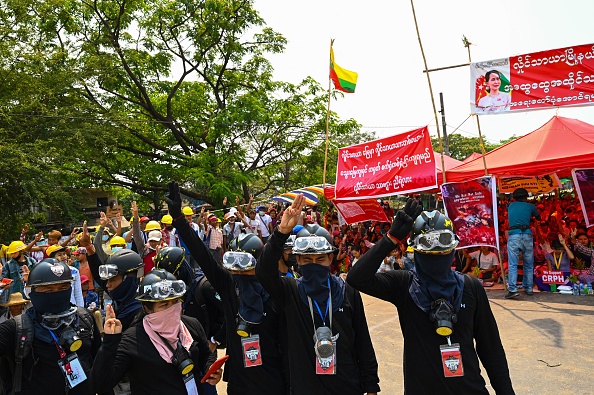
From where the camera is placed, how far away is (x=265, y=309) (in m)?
3.25

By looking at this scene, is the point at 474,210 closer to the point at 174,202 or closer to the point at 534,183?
the point at 534,183

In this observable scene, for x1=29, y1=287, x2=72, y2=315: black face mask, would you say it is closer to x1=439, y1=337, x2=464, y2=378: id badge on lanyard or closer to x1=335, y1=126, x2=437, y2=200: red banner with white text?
→ x1=439, y1=337, x2=464, y2=378: id badge on lanyard

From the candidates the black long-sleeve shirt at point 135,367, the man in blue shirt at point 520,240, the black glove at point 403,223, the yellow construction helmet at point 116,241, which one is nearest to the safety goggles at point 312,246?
the black glove at point 403,223

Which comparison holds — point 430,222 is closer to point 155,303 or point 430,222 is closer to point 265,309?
point 265,309

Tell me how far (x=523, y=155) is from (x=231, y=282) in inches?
329

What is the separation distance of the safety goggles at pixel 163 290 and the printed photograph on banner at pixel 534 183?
1097 cm

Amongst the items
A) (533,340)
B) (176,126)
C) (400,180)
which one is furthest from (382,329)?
(176,126)

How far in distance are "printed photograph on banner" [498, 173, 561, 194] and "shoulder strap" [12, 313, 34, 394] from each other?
1154 centimetres

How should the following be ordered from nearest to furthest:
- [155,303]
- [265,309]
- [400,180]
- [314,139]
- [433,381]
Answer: [433,381] → [155,303] → [265,309] → [400,180] → [314,139]

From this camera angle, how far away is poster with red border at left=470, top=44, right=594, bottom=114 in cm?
814

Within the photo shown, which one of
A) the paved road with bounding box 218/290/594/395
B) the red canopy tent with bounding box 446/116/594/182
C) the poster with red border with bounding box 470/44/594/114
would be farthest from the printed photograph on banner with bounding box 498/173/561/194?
the paved road with bounding box 218/290/594/395

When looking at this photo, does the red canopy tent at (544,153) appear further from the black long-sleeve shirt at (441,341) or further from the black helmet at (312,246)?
the black helmet at (312,246)

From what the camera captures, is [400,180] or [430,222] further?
[400,180]

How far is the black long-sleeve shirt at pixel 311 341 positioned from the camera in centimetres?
279
